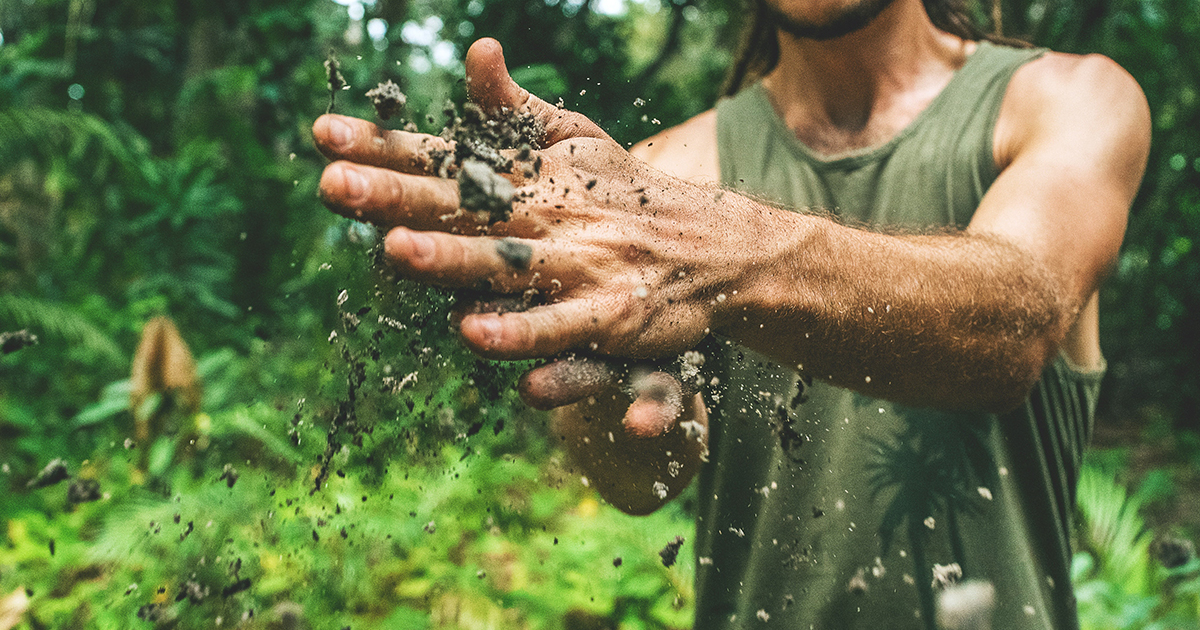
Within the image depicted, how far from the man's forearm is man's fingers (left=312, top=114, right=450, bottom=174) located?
0.41 metres

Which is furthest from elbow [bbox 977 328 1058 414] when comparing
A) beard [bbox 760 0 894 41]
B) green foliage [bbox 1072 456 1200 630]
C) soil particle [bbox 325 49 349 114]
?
green foliage [bbox 1072 456 1200 630]

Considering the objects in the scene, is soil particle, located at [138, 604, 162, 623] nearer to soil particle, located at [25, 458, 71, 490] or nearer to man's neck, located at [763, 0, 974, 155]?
soil particle, located at [25, 458, 71, 490]

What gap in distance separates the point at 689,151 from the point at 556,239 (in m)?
1.12

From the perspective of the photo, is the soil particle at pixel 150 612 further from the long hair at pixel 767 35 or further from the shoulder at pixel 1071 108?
the long hair at pixel 767 35

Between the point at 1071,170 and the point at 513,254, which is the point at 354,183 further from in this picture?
the point at 1071,170

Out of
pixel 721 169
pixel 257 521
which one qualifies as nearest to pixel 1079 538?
pixel 721 169

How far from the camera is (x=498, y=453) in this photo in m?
3.18

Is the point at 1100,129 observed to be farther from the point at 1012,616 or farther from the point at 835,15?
the point at 1012,616

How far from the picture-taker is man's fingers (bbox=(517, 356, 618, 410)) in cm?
75

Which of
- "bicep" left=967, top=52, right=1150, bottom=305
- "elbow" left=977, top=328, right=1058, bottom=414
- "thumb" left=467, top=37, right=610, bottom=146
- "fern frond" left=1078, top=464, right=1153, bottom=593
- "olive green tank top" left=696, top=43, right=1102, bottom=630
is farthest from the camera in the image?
"fern frond" left=1078, top=464, right=1153, bottom=593

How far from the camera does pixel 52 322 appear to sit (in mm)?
3006

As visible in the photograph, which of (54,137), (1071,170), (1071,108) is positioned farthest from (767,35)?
(54,137)

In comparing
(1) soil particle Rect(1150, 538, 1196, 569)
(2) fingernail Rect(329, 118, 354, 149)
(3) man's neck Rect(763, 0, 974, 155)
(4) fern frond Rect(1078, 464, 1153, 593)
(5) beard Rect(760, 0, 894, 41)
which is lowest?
(4) fern frond Rect(1078, 464, 1153, 593)

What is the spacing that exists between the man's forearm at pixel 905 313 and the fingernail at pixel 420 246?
0.36 meters
